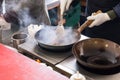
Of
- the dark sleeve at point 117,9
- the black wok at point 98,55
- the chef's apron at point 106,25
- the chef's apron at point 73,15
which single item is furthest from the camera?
the chef's apron at point 73,15

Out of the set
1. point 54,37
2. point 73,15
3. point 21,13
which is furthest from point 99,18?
point 73,15

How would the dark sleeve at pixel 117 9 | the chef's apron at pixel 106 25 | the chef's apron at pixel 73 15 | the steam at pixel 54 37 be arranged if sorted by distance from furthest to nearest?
the chef's apron at pixel 73 15
the chef's apron at pixel 106 25
the dark sleeve at pixel 117 9
the steam at pixel 54 37

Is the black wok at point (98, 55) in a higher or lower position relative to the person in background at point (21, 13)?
lower

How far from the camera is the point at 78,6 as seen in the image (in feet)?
10.9

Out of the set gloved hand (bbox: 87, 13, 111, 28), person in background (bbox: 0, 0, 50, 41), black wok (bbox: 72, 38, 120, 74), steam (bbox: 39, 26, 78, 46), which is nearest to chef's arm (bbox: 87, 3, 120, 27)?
gloved hand (bbox: 87, 13, 111, 28)

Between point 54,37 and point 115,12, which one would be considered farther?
point 115,12

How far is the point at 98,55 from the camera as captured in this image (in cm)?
139

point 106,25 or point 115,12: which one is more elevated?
point 115,12

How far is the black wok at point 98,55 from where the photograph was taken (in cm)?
123

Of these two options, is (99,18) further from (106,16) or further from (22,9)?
(22,9)

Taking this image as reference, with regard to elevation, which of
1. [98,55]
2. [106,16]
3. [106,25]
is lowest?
[98,55]

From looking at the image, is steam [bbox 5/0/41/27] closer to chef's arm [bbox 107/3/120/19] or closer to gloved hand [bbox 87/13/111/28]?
gloved hand [bbox 87/13/111/28]

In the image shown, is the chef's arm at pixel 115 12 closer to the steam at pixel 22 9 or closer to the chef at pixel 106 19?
the chef at pixel 106 19

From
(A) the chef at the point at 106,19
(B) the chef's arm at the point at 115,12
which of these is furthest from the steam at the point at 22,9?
(B) the chef's arm at the point at 115,12
